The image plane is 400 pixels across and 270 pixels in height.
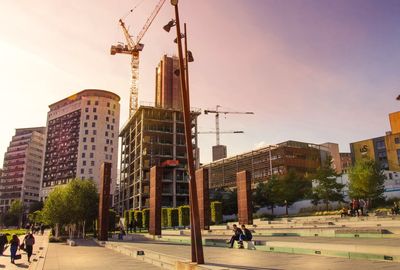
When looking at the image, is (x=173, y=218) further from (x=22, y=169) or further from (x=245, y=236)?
(x=22, y=169)

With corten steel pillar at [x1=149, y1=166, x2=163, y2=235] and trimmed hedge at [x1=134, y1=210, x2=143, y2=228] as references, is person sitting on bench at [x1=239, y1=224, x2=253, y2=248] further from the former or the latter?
trimmed hedge at [x1=134, y1=210, x2=143, y2=228]

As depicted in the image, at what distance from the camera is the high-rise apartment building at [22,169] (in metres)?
144

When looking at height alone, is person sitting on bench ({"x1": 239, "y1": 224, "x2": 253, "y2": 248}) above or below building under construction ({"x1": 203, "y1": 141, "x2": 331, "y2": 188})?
below

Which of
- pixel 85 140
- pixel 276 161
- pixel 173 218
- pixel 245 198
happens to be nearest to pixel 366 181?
pixel 245 198

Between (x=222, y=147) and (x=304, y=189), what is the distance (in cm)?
12613

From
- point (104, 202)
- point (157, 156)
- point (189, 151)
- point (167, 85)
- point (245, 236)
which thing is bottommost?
point (245, 236)

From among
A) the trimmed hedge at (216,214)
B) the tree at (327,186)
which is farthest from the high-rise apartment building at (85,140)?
the tree at (327,186)

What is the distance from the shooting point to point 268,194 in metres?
54.6

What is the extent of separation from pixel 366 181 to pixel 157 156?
54068 mm

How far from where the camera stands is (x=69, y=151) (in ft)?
384

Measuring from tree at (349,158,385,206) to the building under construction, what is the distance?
51.5 metres

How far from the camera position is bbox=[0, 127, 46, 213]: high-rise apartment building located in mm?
143625

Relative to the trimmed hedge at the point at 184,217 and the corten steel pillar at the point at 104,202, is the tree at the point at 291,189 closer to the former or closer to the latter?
the trimmed hedge at the point at 184,217

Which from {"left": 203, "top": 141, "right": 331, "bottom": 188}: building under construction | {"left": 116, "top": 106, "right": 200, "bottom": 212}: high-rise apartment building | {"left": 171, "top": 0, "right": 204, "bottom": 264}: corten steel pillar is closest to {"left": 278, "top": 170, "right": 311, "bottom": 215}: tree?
{"left": 116, "top": 106, "right": 200, "bottom": 212}: high-rise apartment building
